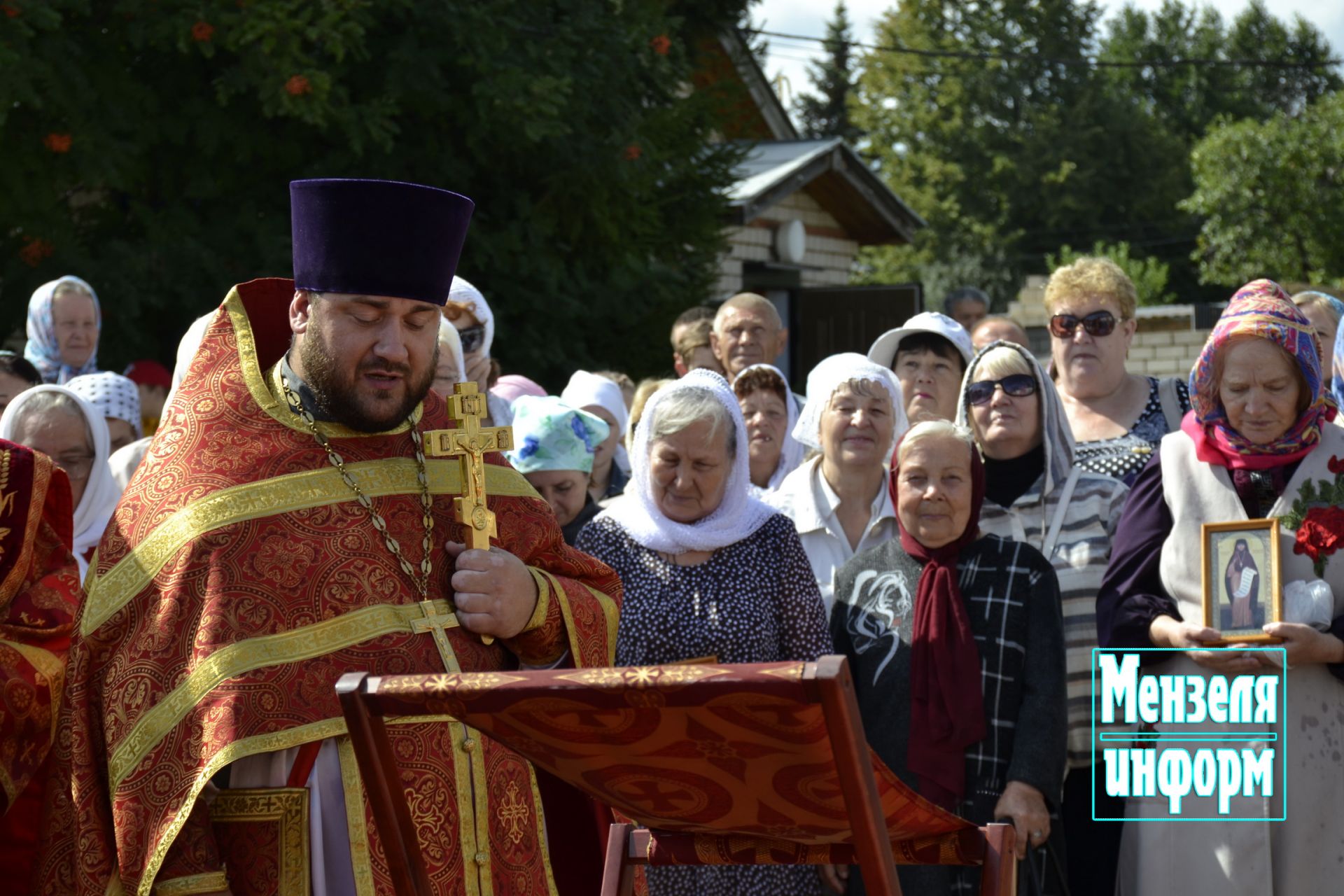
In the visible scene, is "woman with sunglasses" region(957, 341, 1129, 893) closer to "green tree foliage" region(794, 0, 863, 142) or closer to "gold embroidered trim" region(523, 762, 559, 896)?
"gold embroidered trim" region(523, 762, 559, 896)

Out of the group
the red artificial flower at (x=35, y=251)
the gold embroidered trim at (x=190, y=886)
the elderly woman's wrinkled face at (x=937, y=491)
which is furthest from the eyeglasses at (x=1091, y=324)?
the red artificial flower at (x=35, y=251)

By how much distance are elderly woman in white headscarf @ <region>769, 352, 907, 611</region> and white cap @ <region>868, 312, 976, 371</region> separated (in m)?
0.84

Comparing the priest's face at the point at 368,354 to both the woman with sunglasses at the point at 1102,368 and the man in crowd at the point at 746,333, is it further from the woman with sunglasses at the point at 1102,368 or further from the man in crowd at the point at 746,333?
the man in crowd at the point at 746,333

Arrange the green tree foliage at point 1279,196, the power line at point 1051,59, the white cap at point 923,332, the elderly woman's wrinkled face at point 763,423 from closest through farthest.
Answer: the elderly woman's wrinkled face at point 763,423
the white cap at point 923,332
the power line at point 1051,59
the green tree foliage at point 1279,196

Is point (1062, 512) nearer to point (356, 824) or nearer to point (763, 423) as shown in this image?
point (763, 423)

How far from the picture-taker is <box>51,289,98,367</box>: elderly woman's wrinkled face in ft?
24.1

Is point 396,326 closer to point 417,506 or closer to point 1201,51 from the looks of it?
point 417,506

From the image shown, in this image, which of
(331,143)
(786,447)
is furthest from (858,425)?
(331,143)

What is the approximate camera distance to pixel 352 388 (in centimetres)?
319

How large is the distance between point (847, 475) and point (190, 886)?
10.1 feet

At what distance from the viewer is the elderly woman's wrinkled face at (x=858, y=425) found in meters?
5.59

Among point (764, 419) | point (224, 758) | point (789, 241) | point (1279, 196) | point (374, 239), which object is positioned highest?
point (1279, 196)

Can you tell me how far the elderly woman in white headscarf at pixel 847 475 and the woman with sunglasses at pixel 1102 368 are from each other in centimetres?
76

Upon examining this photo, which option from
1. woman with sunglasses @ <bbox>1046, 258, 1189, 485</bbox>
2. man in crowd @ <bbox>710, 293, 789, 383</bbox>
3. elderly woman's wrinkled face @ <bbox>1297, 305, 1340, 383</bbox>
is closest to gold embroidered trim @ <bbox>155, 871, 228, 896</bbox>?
woman with sunglasses @ <bbox>1046, 258, 1189, 485</bbox>
